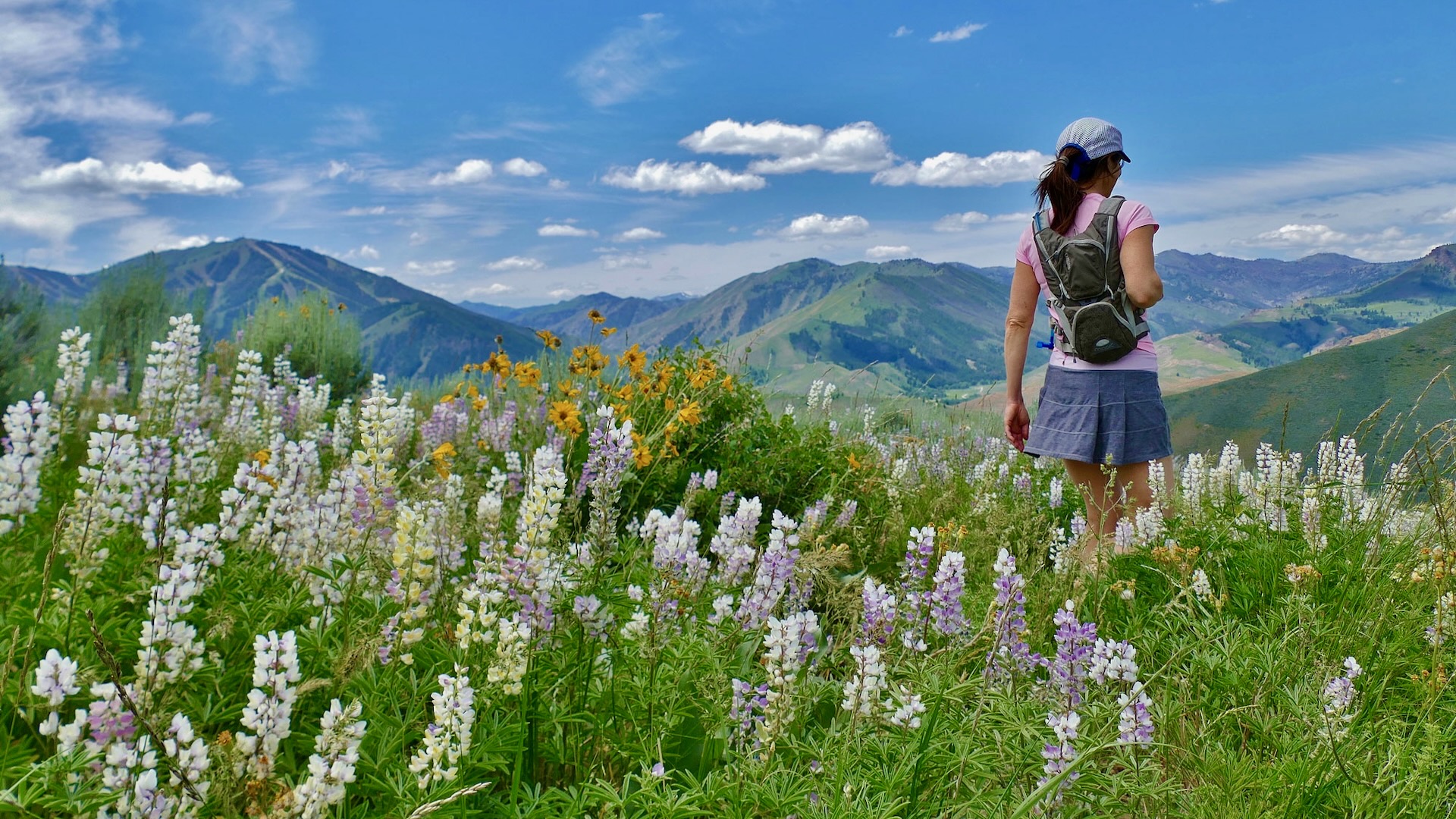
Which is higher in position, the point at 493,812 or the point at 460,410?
the point at 460,410

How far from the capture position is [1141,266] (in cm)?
371

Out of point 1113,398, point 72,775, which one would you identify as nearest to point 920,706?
point 72,775

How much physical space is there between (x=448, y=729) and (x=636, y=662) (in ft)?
2.43

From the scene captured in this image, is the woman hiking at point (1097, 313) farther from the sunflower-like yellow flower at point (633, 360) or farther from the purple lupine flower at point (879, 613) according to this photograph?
the sunflower-like yellow flower at point (633, 360)

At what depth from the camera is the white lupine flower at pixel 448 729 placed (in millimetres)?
1642

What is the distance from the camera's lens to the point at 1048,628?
3.75 m

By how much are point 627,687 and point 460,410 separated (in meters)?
6.01

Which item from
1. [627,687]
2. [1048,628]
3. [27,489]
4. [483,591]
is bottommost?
[1048,628]

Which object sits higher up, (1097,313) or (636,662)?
(1097,313)

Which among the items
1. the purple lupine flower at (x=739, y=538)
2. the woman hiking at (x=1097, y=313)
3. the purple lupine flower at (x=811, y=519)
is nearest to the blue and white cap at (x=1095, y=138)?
the woman hiking at (x=1097, y=313)

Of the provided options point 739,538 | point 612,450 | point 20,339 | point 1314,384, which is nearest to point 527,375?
point 739,538

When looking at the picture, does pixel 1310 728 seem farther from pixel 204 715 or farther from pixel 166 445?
pixel 166 445

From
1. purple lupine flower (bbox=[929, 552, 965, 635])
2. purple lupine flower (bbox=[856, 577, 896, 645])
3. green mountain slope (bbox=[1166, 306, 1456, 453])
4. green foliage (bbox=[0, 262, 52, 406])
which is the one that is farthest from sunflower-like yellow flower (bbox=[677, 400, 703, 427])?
green mountain slope (bbox=[1166, 306, 1456, 453])

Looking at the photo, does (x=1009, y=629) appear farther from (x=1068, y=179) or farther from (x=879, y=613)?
(x=1068, y=179)
